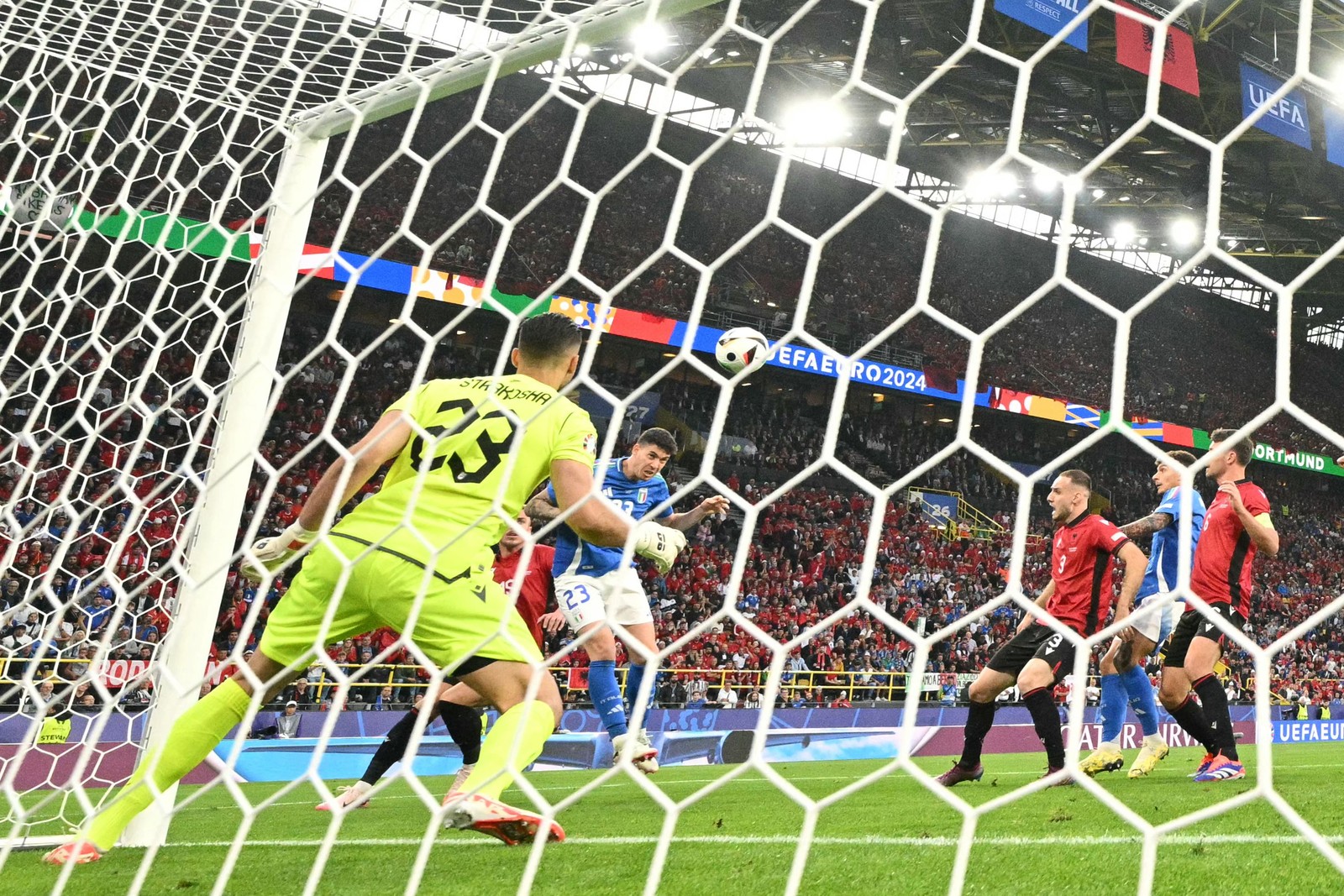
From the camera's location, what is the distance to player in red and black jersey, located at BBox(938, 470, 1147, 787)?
4.13m

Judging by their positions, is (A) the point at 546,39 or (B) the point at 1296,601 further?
(B) the point at 1296,601

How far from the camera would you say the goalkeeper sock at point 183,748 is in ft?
7.98

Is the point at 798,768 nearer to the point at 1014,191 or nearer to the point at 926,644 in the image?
the point at 926,644

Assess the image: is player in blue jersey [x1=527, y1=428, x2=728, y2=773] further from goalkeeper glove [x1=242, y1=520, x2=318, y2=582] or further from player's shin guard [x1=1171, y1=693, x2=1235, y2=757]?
player's shin guard [x1=1171, y1=693, x2=1235, y2=757]

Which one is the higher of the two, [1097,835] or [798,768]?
[1097,835]

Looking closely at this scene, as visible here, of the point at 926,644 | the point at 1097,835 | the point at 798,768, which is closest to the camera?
the point at 926,644

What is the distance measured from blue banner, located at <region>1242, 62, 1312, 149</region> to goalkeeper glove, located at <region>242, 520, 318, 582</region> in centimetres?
1493

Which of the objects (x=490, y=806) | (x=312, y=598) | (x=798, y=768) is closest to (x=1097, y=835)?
(x=490, y=806)

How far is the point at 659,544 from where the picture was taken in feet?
9.70

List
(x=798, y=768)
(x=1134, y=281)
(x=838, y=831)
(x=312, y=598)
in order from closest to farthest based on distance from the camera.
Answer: (x=312, y=598)
(x=838, y=831)
(x=798, y=768)
(x=1134, y=281)

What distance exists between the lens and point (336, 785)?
18.7 feet

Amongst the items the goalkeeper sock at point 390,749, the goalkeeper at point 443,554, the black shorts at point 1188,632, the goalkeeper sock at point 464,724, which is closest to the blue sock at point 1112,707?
the black shorts at point 1188,632

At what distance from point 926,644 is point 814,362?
17879 mm

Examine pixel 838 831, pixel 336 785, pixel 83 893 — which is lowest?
pixel 336 785
